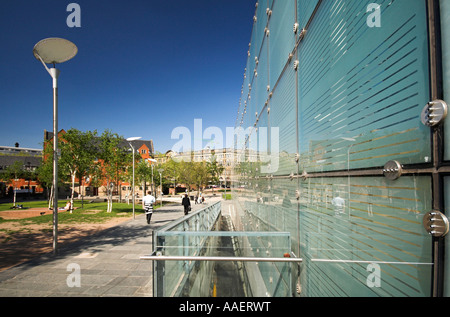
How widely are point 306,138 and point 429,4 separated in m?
1.29

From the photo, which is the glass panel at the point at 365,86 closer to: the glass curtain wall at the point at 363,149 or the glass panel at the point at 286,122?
the glass curtain wall at the point at 363,149

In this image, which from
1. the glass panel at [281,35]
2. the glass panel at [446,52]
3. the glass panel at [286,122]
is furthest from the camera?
the glass panel at [281,35]

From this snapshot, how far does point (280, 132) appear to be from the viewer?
318 centimetres

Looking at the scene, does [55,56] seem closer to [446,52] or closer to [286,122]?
[286,122]


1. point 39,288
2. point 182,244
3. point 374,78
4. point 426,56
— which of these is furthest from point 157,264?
point 39,288

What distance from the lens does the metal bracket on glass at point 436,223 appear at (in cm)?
84

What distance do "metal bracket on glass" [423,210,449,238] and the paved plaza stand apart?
487 cm

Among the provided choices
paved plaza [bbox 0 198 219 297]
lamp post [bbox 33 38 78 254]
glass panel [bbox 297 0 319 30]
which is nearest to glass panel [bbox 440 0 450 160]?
glass panel [bbox 297 0 319 30]

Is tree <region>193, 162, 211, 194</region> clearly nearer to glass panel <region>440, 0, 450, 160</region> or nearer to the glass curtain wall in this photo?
the glass curtain wall

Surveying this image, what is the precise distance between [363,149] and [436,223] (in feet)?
1.71

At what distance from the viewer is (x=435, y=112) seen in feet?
2.82

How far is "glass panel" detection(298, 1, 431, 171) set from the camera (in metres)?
0.96

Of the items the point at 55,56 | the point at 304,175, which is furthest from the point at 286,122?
the point at 55,56

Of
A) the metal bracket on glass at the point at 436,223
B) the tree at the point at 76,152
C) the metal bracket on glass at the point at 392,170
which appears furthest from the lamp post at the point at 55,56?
the tree at the point at 76,152
